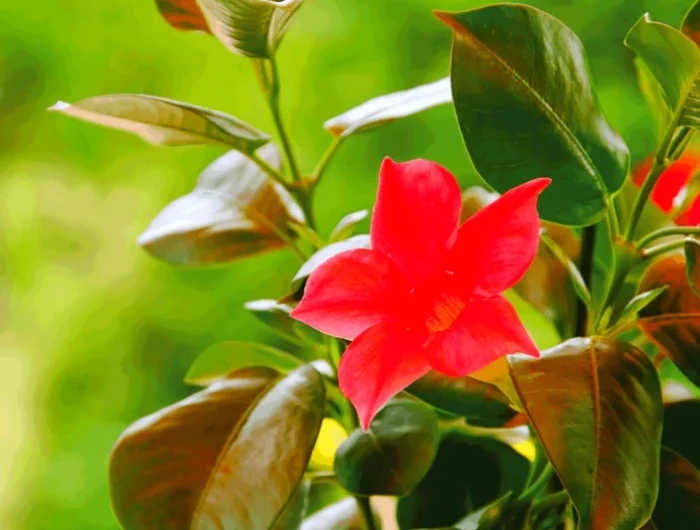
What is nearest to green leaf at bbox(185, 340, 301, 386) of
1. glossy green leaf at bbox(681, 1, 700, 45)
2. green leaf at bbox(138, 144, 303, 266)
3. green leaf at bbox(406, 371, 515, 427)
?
green leaf at bbox(138, 144, 303, 266)

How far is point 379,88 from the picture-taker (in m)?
1.12

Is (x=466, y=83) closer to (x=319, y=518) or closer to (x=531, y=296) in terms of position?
(x=531, y=296)

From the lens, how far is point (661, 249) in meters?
0.57

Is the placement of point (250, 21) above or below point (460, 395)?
above

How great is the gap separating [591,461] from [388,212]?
0.18 meters

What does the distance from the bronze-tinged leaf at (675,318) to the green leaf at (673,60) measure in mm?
125

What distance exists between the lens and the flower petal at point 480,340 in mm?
428

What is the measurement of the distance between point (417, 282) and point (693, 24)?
1.00ft

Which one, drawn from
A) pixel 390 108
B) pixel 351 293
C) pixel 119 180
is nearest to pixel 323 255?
pixel 351 293

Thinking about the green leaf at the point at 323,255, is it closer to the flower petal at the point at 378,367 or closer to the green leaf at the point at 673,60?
the flower petal at the point at 378,367

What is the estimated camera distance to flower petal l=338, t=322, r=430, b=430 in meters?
0.44

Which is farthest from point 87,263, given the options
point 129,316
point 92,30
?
point 92,30

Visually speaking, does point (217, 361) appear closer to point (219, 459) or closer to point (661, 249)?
point (219, 459)

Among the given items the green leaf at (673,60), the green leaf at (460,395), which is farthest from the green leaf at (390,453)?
the green leaf at (673,60)
